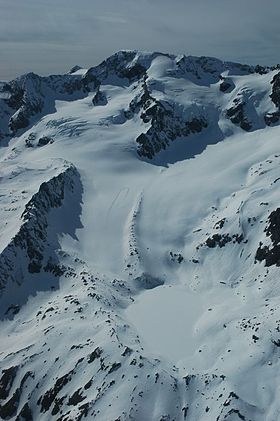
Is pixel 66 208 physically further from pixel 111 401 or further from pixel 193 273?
pixel 111 401

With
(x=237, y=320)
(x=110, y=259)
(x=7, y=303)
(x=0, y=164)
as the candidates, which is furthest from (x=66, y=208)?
(x=237, y=320)

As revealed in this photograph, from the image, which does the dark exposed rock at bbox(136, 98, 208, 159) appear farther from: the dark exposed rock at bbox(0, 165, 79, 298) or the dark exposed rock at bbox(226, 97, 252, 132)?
the dark exposed rock at bbox(0, 165, 79, 298)

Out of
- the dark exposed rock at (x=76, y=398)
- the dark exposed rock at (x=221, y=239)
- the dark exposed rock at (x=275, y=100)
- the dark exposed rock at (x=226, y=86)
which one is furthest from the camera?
the dark exposed rock at (x=226, y=86)

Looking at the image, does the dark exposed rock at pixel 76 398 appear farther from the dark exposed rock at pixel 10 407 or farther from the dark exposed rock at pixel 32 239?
the dark exposed rock at pixel 32 239

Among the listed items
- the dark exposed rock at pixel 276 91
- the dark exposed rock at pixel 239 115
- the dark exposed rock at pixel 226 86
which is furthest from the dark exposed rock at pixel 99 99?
the dark exposed rock at pixel 276 91

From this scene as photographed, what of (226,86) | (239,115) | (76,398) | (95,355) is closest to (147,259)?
(95,355)

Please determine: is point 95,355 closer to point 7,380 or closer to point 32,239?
point 7,380

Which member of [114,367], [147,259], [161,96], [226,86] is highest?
[226,86]
